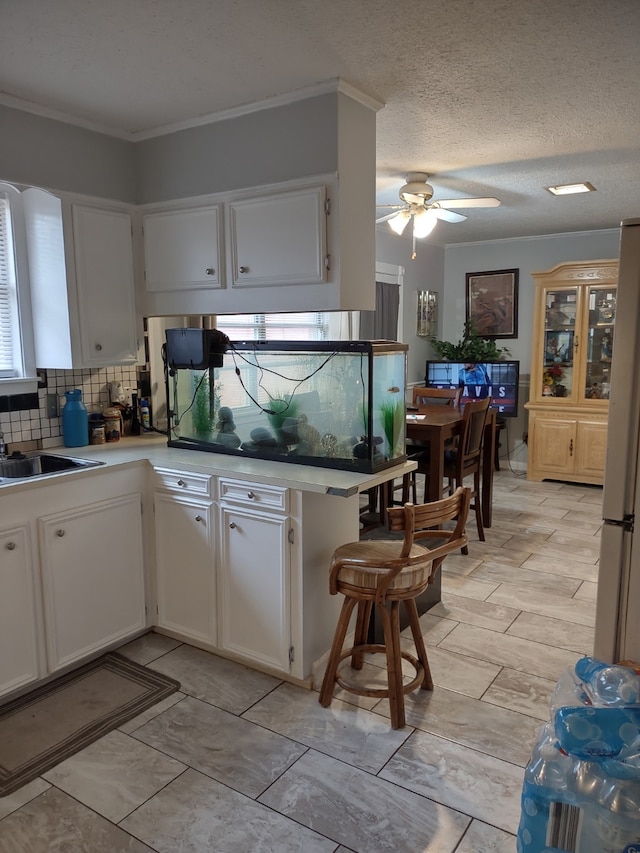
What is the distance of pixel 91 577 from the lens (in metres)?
2.74

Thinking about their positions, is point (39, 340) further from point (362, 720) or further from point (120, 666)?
point (362, 720)

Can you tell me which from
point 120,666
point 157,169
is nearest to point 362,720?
point 120,666

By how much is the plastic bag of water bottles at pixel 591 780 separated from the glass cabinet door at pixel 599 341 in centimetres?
477

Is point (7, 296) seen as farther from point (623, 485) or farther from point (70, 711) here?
point (623, 485)

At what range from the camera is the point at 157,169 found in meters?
3.14

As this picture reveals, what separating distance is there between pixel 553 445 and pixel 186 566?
4.35 m

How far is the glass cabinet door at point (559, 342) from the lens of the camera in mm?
6008

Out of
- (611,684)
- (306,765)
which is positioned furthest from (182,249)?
(611,684)

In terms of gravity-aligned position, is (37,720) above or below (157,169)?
below

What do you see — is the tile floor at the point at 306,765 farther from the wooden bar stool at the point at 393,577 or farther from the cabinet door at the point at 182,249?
the cabinet door at the point at 182,249

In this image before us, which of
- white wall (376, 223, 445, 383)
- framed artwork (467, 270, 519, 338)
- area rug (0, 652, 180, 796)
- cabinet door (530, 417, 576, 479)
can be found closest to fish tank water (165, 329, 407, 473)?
area rug (0, 652, 180, 796)

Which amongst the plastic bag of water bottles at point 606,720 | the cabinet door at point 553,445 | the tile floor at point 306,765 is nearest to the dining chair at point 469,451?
the tile floor at point 306,765

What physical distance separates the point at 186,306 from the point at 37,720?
6.25ft

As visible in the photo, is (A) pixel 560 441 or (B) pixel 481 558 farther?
(A) pixel 560 441
